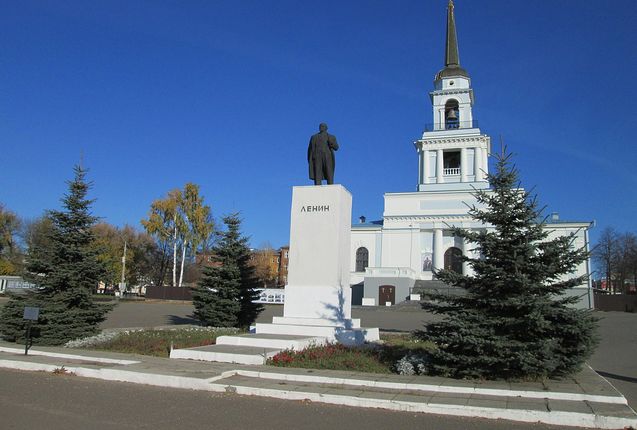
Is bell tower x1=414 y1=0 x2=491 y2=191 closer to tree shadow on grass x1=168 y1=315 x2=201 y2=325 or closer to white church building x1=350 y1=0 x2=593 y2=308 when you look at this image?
white church building x1=350 y1=0 x2=593 y2=308

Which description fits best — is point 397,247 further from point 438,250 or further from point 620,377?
point 620,377

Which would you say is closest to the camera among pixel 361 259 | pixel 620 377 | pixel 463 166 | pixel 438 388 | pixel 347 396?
pixel 347 396

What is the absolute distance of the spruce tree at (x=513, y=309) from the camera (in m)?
8.15

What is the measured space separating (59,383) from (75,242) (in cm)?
627

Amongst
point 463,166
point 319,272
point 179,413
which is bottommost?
point 179,413

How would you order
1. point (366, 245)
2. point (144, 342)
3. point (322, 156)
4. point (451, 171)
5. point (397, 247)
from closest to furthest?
point (144, 342) < point (322, 156) < point (397, 247) < point (451, 171) < point (366, 245)

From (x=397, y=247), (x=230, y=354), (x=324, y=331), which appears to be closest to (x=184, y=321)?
(x=324, y=331)

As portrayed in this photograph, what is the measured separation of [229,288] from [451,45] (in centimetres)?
4871

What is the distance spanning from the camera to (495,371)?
8.48 meters

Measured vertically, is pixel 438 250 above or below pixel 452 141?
below

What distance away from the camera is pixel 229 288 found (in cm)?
1827

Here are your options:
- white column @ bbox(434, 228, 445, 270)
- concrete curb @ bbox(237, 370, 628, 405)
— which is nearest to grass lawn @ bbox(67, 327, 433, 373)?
concrete curb @ bbox(237, 370, 628, 405)

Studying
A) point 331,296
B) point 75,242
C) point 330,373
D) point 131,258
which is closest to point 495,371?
point 330,373

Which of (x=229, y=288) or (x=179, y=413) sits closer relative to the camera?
(x=179, y=413)
